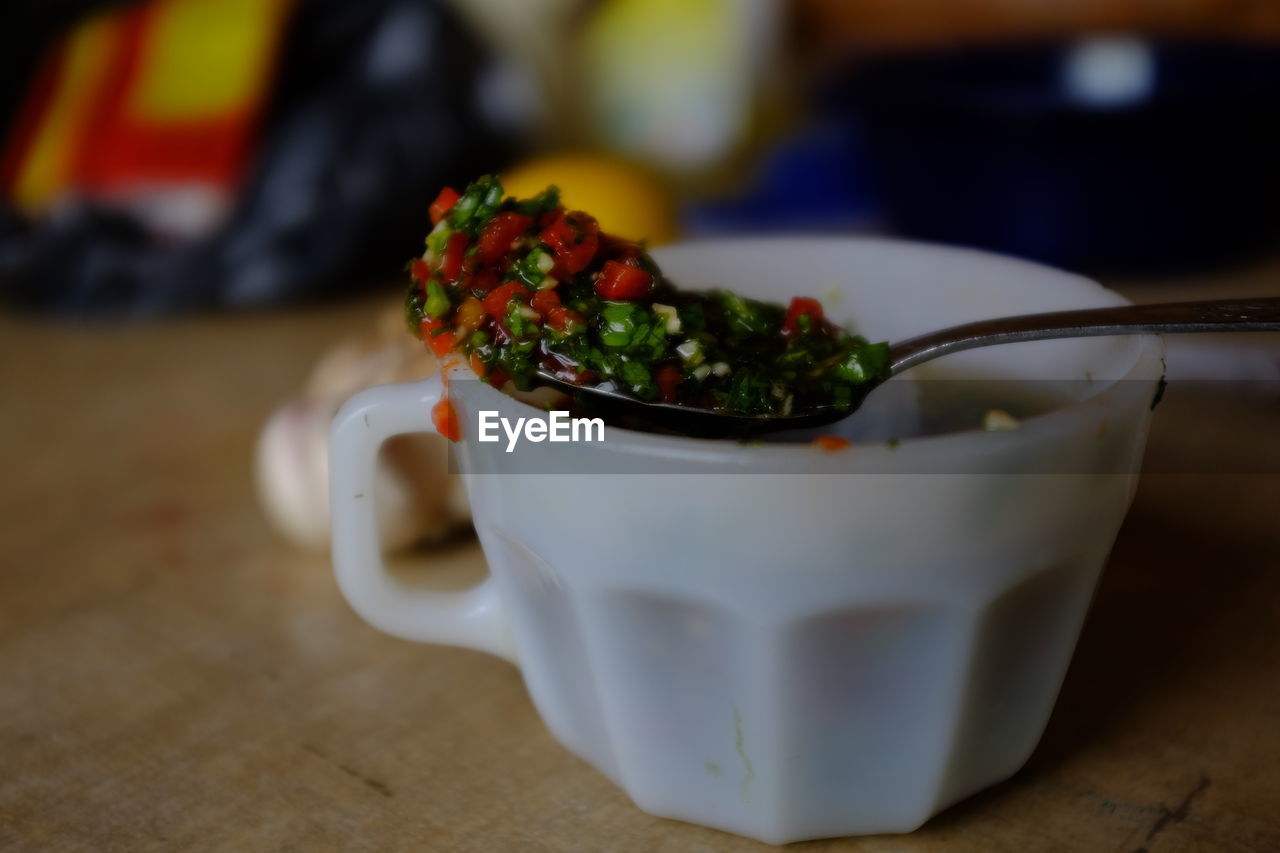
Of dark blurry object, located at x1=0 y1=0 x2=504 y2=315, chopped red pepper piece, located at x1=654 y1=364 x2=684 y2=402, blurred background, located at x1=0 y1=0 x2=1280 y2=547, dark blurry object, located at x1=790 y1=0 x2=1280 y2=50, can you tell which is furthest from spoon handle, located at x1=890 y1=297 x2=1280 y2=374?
Answer: dark blurry object, located at x1=790 y1=0 x2=1280 y2=50

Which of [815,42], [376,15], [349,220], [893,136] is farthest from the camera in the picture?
[815,42]

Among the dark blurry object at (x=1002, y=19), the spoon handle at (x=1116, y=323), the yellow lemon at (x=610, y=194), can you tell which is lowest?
the spoon handle at (x=1116, y=323)

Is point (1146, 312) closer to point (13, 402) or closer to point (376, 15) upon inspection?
point (13, 402)

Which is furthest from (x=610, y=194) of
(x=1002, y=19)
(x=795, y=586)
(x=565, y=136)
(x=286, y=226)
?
(x=1002, y=19)

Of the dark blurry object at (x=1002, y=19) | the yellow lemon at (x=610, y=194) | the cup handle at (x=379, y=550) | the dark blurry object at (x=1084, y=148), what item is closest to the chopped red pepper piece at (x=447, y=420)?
the cup handle at (x=379, y=550)

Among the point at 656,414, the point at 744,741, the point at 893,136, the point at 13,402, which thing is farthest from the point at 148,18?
the point at 744,741

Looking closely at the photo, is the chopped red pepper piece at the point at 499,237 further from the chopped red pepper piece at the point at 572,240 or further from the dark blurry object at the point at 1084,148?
the dark blurry object at the point at 1084,148

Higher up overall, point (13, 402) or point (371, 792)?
point (13, 402)
